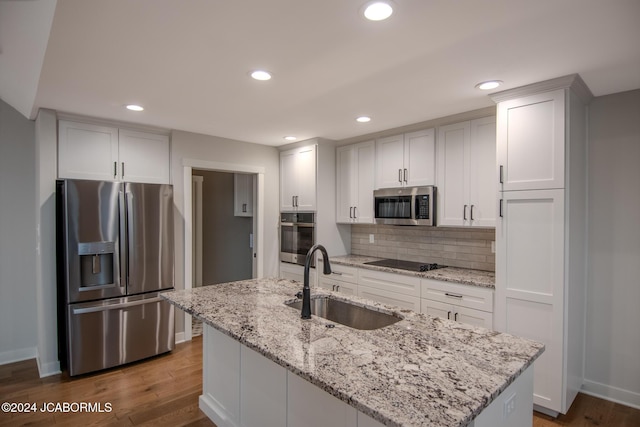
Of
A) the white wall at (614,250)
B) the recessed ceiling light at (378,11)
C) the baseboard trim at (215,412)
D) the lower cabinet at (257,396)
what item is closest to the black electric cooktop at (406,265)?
the white wall at (614,250)

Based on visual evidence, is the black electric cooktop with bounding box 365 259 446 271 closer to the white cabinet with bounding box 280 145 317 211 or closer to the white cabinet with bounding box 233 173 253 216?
the white cabinet with bounding box 280 145 317 211

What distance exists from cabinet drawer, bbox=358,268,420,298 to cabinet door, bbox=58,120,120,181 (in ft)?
9.02

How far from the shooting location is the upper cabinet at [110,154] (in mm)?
3203

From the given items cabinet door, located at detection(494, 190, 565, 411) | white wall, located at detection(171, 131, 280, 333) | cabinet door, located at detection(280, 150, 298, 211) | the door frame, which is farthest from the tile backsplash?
the door frame

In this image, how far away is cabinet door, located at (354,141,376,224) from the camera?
3.99 m

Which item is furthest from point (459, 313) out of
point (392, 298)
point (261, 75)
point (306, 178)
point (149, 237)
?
point (149, 237)

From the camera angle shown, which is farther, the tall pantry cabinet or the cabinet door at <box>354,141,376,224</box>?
the cabinet door at <box>354,141,376,224</box>

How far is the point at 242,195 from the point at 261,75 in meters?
3.50

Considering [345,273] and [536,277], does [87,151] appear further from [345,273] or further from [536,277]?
[536,277]

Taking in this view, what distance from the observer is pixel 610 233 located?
2668mm

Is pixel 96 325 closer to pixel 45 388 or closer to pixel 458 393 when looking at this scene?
pixel 45 388

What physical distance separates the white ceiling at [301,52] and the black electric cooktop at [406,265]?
150cm

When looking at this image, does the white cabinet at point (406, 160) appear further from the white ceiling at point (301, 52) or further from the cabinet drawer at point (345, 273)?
the cabinet drawer at point (345, 273)

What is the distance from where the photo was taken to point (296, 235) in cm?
444
